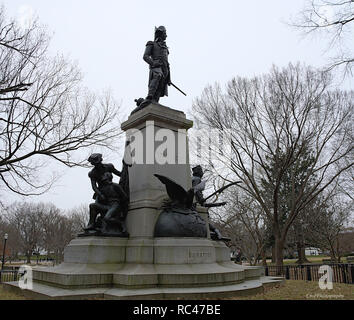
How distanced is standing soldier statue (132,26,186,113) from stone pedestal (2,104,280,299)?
0.89 metres

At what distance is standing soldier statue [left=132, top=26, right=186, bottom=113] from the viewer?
34.3 feet

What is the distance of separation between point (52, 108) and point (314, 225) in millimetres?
27744

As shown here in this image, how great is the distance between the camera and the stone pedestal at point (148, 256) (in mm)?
6711

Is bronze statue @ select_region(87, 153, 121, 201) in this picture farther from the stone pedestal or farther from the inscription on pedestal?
the inscription on pedestal

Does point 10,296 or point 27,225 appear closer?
point 10,296

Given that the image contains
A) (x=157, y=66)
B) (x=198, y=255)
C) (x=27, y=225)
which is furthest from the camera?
(x=27, y=225)

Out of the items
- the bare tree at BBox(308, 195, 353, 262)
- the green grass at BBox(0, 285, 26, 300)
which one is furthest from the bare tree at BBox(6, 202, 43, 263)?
the green grass at BBox(0, 285, 26, 300)

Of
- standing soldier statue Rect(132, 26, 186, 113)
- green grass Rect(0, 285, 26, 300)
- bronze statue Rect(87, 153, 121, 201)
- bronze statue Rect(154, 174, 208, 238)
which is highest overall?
standing soldier statue Rect(132, 26, 186, 113)

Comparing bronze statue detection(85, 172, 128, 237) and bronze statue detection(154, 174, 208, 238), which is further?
bronze statue detection(85, 172, 128, 237)

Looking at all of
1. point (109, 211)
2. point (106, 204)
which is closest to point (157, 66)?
point (106, 204)

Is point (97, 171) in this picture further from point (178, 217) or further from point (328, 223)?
point (328, 223)

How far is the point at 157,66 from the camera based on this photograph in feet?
34.8

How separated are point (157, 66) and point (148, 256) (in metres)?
6.09
